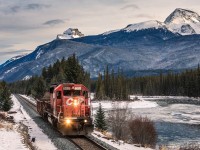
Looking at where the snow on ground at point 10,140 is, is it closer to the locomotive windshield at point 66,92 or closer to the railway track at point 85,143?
the railway track at point 85,143

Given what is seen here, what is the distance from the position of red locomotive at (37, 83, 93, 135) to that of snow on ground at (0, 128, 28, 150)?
3.91 meters

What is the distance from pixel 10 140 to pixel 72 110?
6759 mm

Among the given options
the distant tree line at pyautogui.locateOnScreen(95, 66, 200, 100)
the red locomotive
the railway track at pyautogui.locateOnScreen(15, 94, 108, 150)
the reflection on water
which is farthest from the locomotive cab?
the distant tree line at pyautogui.locateOnScreen(95, 66, 200, 100)

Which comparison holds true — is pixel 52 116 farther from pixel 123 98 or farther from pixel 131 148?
pixel 123 98

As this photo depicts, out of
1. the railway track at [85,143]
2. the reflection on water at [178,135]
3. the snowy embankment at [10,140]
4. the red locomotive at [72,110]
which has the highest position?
the red locomotive at [72,110]

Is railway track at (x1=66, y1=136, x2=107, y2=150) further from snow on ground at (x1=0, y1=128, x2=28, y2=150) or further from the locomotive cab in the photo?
snow on ground at (x1=0, y1=128, x2=28, y2=150)

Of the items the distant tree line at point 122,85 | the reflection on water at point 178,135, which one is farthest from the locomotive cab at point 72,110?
the distant tree line at point 122,85

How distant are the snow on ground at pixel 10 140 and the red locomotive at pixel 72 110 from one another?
3910 mm

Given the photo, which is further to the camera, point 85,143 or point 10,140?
point 85,143

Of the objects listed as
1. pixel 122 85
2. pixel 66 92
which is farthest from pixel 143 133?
pixel 122 85

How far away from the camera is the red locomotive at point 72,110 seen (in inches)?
1074

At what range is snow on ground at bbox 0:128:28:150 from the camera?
20359mm

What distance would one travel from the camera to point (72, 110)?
2834cm

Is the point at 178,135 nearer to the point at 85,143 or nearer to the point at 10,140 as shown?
the point at 85,143
